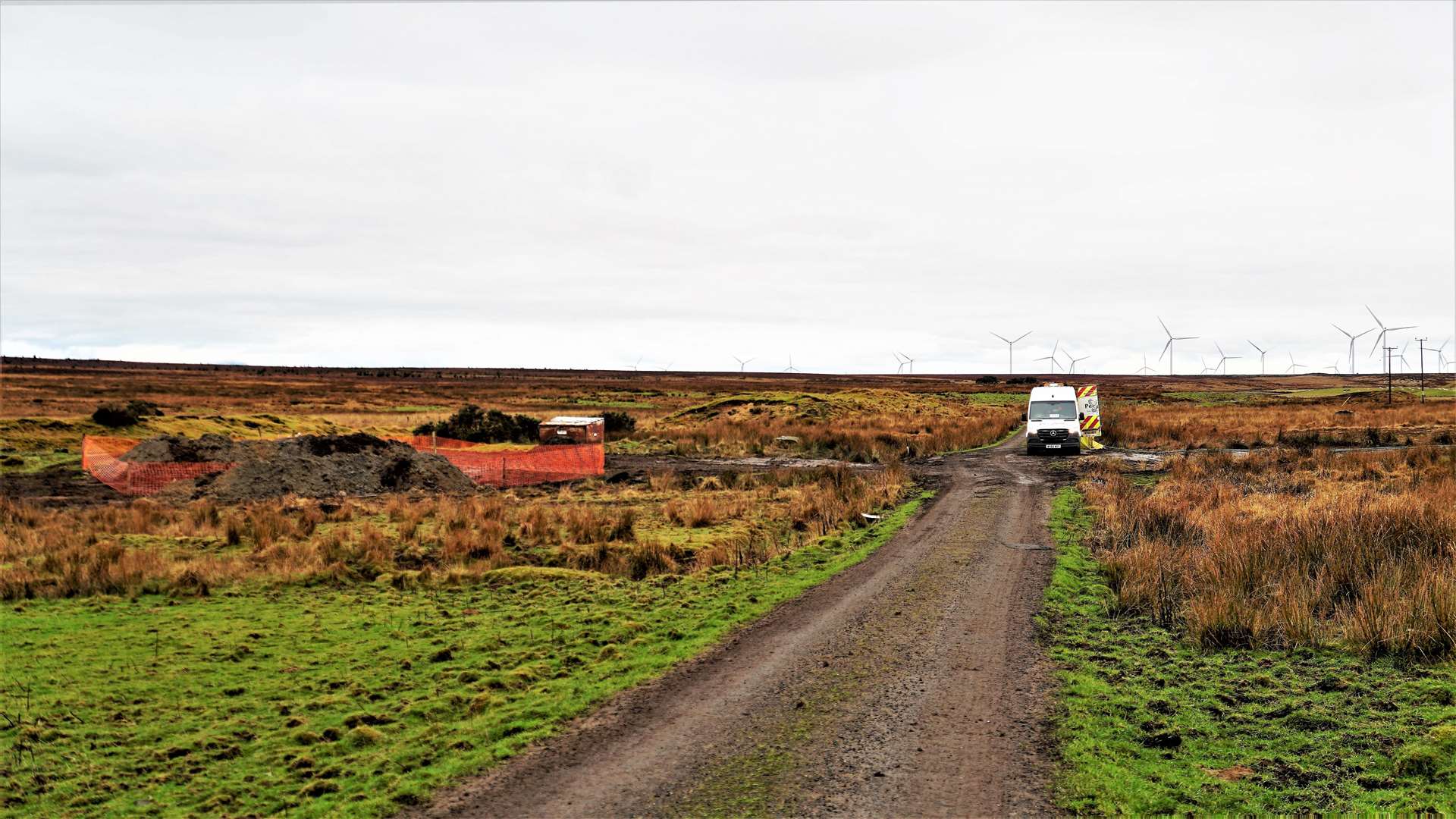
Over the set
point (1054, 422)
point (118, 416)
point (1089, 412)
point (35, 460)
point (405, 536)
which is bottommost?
point (405, 536)

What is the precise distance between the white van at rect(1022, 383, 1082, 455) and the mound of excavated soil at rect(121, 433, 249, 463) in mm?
31786

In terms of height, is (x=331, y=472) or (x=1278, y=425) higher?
(x=1278, y=425)

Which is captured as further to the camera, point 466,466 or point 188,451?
point 466,466

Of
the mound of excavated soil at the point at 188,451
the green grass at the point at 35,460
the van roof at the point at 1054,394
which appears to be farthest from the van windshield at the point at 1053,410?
the green grass at the point at 35,460

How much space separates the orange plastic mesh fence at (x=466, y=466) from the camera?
102 feet

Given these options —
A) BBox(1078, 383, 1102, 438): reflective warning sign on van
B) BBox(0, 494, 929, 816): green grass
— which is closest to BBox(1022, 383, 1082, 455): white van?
BBox(1078, 383, 1102, 438): reflective warning sign on van

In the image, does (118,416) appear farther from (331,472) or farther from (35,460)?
(331,472)

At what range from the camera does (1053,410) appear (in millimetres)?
40188

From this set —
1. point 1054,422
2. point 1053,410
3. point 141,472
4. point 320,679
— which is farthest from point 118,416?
point 1053,410

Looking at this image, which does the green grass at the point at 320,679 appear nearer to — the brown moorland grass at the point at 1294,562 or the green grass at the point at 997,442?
the brown moorland grass at the point at 1294,562

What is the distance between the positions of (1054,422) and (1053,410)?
1082 millimetres

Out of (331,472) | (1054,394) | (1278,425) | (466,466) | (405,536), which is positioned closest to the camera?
(405,536)

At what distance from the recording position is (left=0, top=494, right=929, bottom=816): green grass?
25.4ft

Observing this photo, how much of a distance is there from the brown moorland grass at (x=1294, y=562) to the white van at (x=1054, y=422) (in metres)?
14.6
